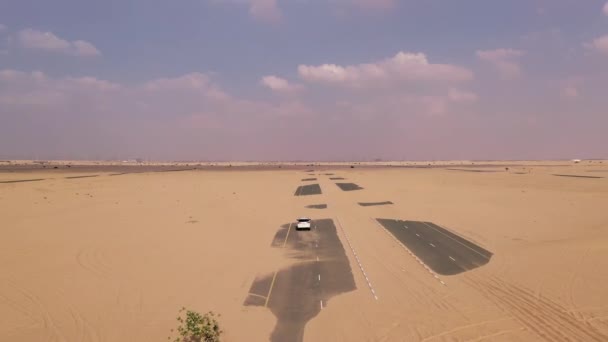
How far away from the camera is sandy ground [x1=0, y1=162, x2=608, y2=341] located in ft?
84.9

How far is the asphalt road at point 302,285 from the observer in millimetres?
27158

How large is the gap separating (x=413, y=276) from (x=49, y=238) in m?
44.1

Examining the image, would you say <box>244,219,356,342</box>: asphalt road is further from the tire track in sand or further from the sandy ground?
the tire track in sand

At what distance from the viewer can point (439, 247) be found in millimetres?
46562

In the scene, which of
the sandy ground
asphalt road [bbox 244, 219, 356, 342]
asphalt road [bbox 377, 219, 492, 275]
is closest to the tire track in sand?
the sandy ground

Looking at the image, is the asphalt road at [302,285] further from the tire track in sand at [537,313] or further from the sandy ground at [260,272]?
the tire track in sand at [537,313]

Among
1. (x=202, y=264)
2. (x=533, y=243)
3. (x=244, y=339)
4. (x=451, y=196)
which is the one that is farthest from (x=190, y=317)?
(x=451, y=196)

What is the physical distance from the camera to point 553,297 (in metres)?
30.3

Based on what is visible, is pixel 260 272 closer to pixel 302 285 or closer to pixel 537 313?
pixel 302 285

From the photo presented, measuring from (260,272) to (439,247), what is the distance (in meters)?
22.2

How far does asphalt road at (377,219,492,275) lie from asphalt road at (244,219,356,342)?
29.4 ft

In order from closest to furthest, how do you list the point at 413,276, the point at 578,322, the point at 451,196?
1. the point at 578,322
2. the point at 413,276
3. the point at 451,196

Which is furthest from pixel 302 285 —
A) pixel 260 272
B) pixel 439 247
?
pixel 439 247

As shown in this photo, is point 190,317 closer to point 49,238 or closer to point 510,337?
point 510,337
